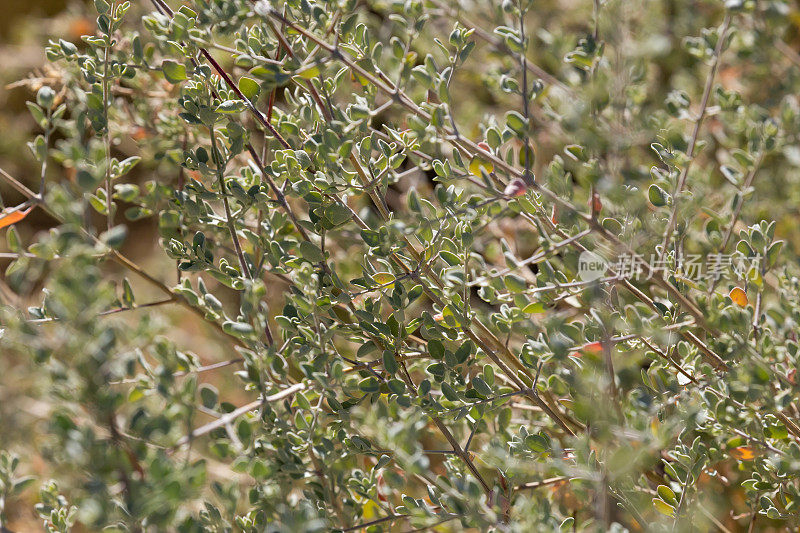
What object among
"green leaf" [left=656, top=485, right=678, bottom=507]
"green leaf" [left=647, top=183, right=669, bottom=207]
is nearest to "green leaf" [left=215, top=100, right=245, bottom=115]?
"green leaf" [left=647, top=183, right=669, bottom=207]

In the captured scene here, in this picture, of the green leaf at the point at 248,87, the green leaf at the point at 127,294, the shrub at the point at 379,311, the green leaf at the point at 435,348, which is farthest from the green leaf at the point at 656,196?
the green leaf at the point at 127,294

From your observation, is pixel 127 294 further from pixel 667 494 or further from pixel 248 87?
pixel 667 494

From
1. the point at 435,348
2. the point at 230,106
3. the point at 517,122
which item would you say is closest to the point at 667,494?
the point at 435,348

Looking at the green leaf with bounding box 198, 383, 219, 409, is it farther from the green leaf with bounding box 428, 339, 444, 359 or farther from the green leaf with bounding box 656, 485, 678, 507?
the green leaf with bounding box 656, 485, 678, 507

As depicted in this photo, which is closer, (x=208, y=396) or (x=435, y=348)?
(x=208, y=396)

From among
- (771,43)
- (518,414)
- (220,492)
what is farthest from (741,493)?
(220,492)

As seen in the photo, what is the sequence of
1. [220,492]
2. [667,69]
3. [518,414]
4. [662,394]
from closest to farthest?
[220,492], [662,394], [518,414], [667,69]

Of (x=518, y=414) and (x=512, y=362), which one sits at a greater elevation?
(x=512, y=362)

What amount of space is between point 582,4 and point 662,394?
123 cm

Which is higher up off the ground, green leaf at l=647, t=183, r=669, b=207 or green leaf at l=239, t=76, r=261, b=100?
green leaf at l=239, t=76, r=261, b=100

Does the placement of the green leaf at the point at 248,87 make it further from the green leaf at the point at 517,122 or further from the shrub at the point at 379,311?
the green leaf at the point at 517,122

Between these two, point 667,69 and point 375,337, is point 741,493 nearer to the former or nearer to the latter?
point 375,337

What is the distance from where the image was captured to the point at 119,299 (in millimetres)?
708

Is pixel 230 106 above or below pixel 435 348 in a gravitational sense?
above
